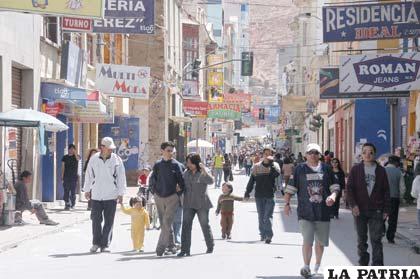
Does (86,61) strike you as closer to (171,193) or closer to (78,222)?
(78,222)

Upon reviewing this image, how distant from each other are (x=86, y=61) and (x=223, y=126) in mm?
73901

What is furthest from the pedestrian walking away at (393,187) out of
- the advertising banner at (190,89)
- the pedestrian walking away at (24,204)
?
the advertising banner at (190,89)

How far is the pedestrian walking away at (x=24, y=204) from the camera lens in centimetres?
1973

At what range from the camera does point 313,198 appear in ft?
39.3

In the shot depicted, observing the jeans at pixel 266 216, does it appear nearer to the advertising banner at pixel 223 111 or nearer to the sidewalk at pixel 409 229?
the sidewalk at pixel 409 229

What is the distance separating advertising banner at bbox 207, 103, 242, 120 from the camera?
6494cm

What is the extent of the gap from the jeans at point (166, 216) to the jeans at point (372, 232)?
3624 millimetres

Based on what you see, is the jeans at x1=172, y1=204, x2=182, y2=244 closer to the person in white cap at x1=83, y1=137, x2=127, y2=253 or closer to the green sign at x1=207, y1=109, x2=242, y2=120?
the person in white cap at x1=83, y1=137, x2=127, y2=253

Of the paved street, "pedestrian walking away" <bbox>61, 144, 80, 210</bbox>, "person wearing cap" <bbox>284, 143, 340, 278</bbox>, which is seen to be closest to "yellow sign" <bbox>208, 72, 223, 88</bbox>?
"pedestrian walking away" <bbox>61, 144, 80, 210</bbox>

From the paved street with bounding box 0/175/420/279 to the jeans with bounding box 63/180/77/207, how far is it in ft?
17.9

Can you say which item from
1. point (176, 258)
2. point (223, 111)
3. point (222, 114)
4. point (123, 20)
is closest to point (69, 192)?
point (123, 20)

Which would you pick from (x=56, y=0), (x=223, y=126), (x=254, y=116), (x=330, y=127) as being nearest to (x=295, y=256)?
(x=56, y=0)

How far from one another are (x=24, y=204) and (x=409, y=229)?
8.26m

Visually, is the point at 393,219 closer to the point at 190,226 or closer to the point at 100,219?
the point at 190,226
